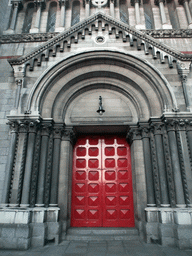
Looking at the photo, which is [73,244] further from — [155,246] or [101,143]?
[101,143]

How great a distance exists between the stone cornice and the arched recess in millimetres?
1071

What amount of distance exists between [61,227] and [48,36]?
10.3 m

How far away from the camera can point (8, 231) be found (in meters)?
6.49

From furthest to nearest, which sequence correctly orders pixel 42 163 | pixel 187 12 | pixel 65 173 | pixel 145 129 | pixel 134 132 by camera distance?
pixel 187 12 < pixel 134 132 < pixel 145 129 < pixel 65 173 < pixel 42 163

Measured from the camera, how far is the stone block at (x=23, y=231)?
644 cm

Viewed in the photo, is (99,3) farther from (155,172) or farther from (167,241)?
(167,241)

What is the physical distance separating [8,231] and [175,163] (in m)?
6.74

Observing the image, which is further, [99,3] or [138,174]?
[99,3]

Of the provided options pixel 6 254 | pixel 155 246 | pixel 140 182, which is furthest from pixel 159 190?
pixel 6 254

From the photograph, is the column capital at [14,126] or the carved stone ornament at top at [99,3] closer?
the column capital at [14,126]

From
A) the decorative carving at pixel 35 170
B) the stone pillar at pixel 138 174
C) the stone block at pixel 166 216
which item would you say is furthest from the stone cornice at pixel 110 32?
the stone block at pixel 166 216

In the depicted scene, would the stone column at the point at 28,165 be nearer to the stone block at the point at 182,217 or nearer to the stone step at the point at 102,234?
the stone step at the point at 102,234

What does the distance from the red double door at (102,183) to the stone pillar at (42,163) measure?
1.92 m

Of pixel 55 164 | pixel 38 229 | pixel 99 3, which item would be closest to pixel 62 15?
pixel 99 3
